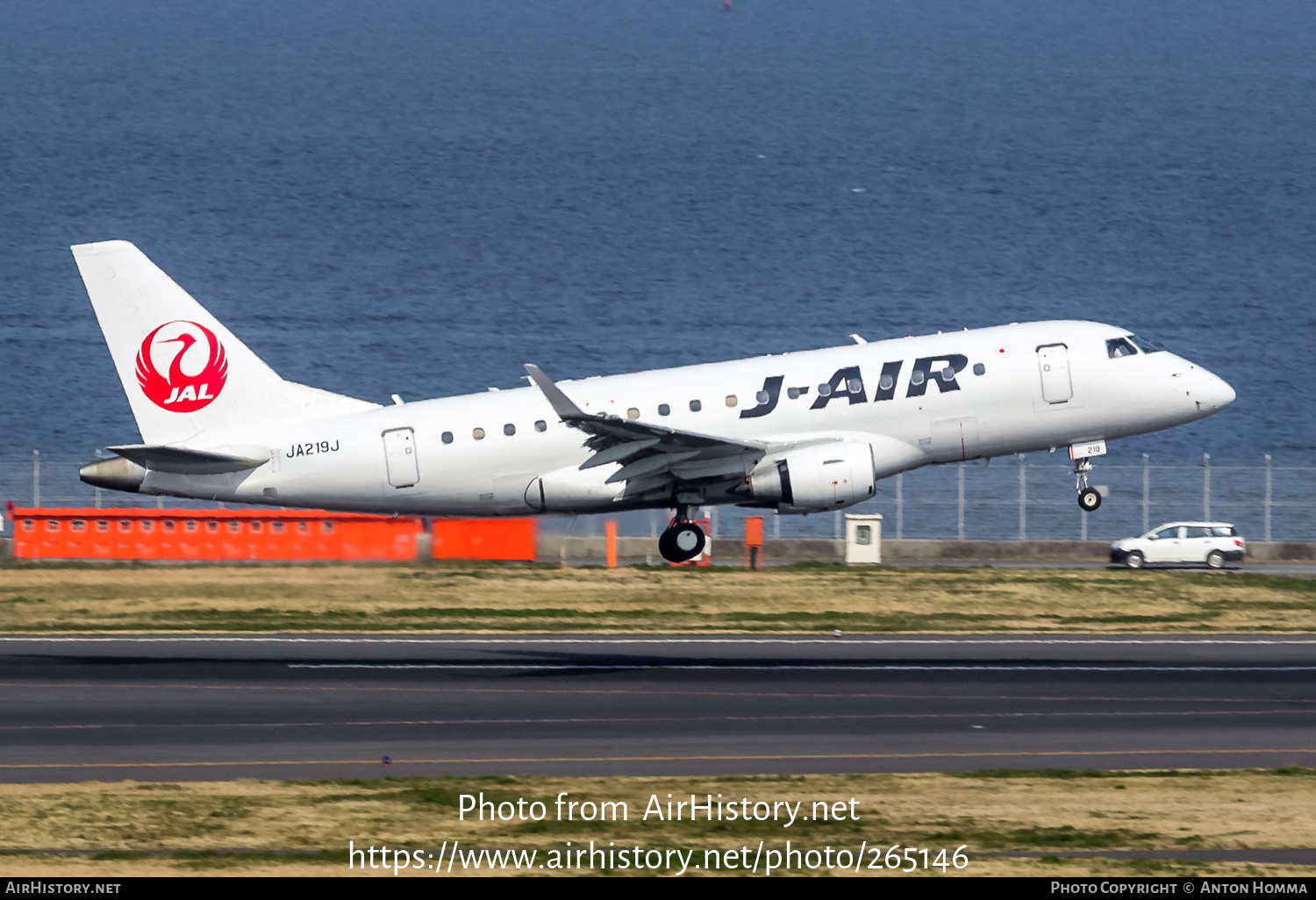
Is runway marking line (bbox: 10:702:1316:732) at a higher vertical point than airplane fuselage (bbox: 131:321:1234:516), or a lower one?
lower

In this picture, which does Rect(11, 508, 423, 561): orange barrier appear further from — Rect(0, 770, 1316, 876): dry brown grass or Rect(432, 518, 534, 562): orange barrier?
Rect(0, 770, 1316, 876): dry brown grass

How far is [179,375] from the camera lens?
115ft

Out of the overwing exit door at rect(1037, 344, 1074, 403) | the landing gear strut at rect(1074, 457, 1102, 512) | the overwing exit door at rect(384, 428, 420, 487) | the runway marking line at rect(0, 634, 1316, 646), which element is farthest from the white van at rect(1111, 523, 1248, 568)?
the overwing exit door at rect(384, 428, 420, 487)

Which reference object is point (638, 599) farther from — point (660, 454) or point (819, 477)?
point (819, 477)

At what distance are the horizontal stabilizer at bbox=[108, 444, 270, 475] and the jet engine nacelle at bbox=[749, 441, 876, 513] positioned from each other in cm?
1079

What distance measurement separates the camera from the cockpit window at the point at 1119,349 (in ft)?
111

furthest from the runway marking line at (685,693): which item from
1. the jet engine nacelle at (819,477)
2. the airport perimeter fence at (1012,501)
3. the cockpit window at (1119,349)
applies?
the airport perimeter fence at (1012,501)

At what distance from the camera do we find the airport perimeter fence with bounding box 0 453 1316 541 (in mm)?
61625

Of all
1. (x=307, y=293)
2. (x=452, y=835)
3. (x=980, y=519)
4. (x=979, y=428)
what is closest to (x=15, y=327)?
(x=307, y=293)

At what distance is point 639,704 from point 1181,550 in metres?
38.5

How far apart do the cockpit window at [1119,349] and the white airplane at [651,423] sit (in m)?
0.04

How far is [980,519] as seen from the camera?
85062 mm

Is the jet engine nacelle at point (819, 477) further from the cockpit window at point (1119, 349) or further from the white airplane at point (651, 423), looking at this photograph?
the cockpit window at point (1119, 349)

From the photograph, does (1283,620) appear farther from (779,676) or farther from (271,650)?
(271,650)
